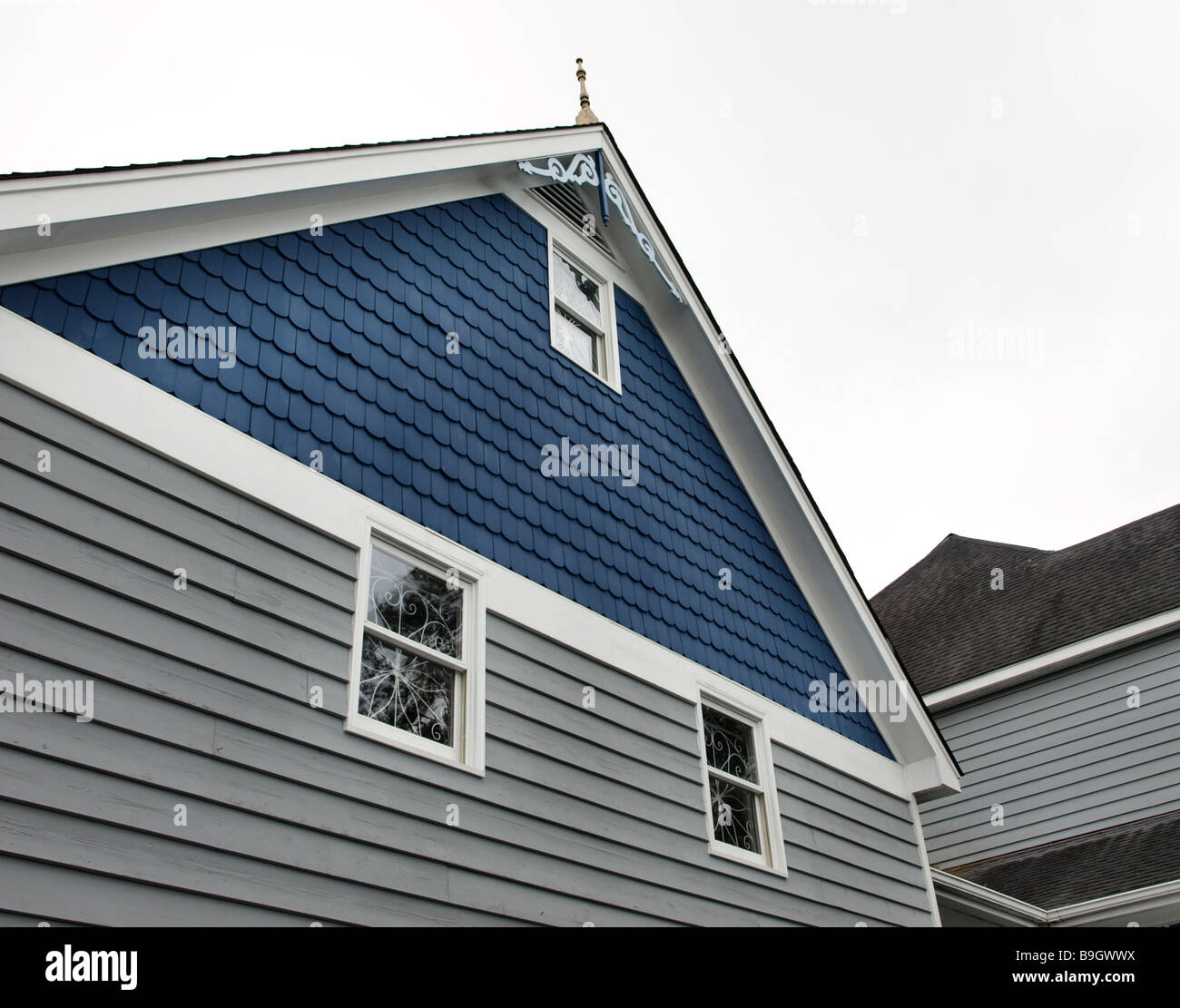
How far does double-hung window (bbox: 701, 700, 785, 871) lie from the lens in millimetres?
7461

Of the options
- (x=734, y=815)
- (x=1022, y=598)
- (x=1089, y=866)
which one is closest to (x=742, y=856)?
(x=734, y=815)

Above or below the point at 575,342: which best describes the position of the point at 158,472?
below

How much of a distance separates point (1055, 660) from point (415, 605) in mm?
10360

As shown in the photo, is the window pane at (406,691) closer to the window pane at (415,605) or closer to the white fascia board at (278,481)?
the window pane at (415,605)

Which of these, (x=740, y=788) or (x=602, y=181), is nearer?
(x=740, y=788)

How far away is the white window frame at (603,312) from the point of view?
27.7ft

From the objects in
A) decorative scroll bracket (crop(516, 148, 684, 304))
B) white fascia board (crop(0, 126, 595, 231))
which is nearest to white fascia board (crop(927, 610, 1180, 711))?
decorative scroll bracket (crop(516, 148, 684, 304))

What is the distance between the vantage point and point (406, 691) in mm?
5711

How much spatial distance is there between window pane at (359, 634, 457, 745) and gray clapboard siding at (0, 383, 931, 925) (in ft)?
0.75

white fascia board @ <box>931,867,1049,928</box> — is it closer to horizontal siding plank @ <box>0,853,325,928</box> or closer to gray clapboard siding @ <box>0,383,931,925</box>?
gray clapboard siding @ <box>0,383,931,925</box>

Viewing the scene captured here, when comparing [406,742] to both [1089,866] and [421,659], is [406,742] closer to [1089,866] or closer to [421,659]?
[421,659]

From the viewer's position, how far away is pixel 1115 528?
1576cm

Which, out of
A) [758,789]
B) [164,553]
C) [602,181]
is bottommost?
[758,789]
